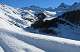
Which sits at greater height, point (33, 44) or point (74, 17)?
point (74, 17)

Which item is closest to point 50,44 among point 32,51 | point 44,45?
point 44,45

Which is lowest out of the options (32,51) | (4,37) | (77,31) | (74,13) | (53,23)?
(32,51)

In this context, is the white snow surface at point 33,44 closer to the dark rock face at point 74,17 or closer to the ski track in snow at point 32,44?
the ski track in snow at point 32,44

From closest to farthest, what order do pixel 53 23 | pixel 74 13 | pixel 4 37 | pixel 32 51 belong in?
pixel 32 51 < pixel 4 37 < pixel 53 23 < pixel 74 13

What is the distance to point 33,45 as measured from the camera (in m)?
13.3

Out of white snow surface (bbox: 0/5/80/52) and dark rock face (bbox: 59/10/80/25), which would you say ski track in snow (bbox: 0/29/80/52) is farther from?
dark rock face (bbox: 59/10/80/25)

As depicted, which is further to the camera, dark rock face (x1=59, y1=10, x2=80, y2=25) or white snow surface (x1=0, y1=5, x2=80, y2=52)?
dark rock face (x1=59, y1=10, x2=80, y2=25)

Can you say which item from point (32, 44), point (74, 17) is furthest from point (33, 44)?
point (74, 17)

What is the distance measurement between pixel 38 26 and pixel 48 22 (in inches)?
149

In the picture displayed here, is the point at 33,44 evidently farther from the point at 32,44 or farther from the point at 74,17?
the point at 74,17

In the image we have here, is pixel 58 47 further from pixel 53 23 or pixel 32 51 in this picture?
pixel 53 23

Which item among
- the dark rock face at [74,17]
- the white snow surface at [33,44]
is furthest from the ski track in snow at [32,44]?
the dark rock face at [74,17]

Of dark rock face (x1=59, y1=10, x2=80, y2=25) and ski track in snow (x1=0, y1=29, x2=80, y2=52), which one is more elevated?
dark rock face (x1=59, y1=10, x2=80, y2=25)

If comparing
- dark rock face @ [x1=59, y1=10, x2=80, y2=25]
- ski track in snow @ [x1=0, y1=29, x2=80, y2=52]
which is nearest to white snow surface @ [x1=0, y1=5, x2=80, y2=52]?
ski track in snow @ [x1=0, y1=29, x2=80, y2=52]
